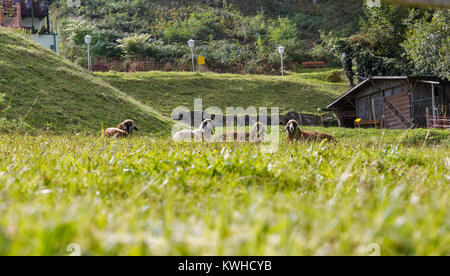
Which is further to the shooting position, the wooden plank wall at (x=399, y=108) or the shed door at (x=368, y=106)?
the shed door at (x=368, y=106)

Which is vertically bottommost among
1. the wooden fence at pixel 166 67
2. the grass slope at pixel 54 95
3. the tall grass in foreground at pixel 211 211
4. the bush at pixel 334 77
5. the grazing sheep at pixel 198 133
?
the grazing sheep at pixel 198 133

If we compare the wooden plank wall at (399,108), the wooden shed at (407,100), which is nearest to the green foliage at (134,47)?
the wooden shed at (407,100)

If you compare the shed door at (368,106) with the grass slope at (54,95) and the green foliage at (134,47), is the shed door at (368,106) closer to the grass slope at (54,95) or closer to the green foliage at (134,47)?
the grass slope at (54,95)

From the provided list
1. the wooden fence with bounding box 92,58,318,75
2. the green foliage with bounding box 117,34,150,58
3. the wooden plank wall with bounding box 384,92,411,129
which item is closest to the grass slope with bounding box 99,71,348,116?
the wooden fence with bounding box 92,58,318,75

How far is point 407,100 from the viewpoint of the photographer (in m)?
31.4

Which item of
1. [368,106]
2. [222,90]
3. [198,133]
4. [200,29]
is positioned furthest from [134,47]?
[198,133]

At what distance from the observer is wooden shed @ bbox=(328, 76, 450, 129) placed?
3066 cm

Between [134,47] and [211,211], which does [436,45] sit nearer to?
[134,47]

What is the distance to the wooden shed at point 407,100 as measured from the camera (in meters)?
30.7

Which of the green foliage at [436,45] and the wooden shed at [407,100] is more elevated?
the green foliage at [436,45]

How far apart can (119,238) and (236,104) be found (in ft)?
118

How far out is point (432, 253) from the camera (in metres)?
1.73

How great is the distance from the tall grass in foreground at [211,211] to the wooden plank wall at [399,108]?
29736 millimetres
